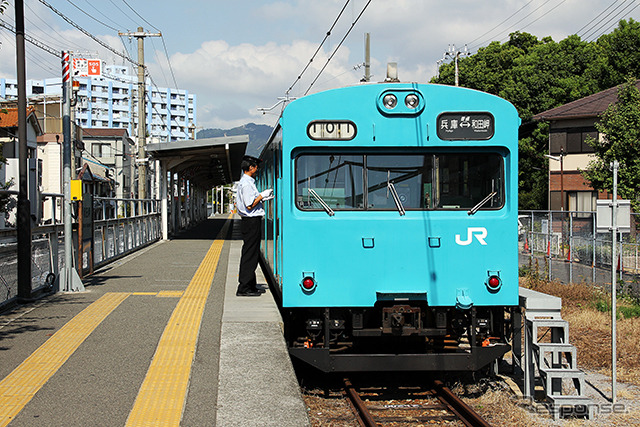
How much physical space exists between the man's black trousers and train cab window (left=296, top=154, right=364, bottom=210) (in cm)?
240

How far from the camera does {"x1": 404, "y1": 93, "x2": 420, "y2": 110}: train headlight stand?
20.9ft

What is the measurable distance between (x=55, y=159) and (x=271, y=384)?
39929 millimetres

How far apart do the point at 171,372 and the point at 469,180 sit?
3.25 meters

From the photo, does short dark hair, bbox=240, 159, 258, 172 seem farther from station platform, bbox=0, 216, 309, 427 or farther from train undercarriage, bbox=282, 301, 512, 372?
train undercarriage, bbox=282, 301, 512, 372

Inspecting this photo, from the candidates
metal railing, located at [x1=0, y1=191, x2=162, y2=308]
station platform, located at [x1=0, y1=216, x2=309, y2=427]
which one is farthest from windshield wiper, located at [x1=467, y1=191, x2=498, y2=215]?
metal railing, located at [x1=0, y1=191, x2=162, y2=308]

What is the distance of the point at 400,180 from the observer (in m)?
6.39

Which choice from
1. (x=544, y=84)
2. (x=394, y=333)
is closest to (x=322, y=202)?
(x=394, y=333)

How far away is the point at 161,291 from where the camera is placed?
9.99 meters

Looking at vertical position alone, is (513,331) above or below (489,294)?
below

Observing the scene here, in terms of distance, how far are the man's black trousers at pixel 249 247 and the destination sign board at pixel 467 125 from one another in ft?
10.6

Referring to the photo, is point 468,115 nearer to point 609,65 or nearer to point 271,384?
point 271,384

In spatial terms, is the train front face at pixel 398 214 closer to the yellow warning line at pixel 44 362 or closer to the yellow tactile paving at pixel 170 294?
the yellow warning line at pixel 44 362

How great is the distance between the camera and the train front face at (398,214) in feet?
20.7

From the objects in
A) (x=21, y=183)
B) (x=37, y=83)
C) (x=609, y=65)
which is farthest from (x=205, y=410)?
(x=37, y=83)
